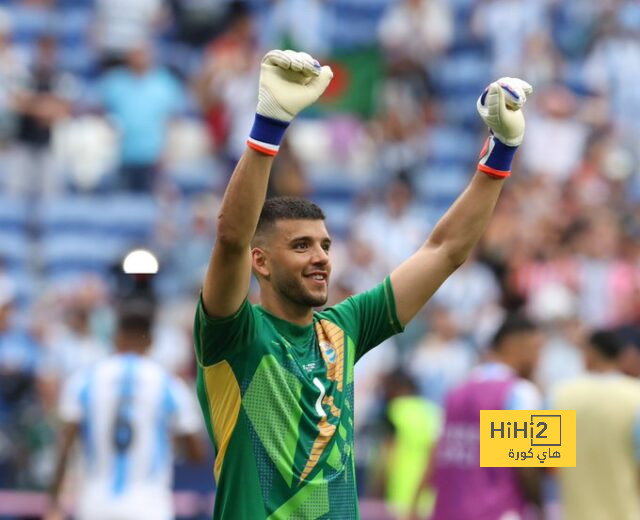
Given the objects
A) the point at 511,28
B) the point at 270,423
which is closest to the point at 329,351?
the point at 270,423

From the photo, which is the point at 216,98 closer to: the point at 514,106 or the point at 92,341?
the point at 92,341

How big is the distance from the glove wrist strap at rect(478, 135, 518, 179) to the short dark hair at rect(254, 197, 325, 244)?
1.99ft

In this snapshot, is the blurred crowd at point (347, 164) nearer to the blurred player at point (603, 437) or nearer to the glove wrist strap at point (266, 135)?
the blurred player at point (603, 437)

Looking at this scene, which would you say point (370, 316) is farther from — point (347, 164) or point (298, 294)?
point (347, 164)

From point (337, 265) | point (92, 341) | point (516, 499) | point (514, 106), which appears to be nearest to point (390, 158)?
point (337, 265)

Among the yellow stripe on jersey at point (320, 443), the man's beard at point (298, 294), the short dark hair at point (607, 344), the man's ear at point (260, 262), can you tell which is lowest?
the yellow stripe on jersey at point (320, 443)

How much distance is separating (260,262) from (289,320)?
24 centimetres

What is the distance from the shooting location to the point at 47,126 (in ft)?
46.7

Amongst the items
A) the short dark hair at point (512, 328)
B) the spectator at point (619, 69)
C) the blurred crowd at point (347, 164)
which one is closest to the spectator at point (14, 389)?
the blurred crowd at point (347, 164)

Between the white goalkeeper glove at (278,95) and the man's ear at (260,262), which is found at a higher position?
the white goalkeeper glove at (278,95)

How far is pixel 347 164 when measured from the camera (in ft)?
49.3

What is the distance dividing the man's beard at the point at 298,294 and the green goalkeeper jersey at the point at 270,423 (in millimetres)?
111

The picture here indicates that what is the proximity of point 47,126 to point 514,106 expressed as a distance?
9685 mm

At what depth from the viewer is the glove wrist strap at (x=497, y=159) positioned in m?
5.23
